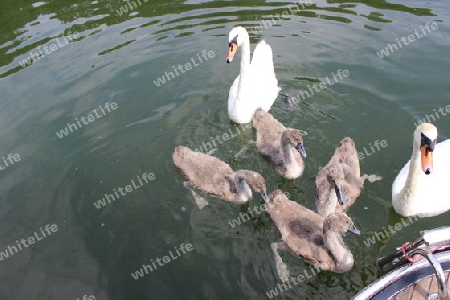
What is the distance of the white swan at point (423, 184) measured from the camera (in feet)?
20.6

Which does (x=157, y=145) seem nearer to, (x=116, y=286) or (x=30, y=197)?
(x=30, y=197)

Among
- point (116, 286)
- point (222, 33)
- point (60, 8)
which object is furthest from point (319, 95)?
point (60, 8)

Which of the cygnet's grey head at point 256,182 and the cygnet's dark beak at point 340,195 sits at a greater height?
the cygnet's grey head at point 256,182

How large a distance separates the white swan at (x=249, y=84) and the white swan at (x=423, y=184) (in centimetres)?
377

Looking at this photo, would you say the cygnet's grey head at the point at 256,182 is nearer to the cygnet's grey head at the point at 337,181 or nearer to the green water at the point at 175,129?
the green water at the point at 175,129

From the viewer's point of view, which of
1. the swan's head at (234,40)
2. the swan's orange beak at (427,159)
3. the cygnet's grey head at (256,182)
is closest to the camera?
the swan's orange beak at (427,159)

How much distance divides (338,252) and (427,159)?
78.0 inches

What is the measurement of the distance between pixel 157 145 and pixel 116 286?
366 cm

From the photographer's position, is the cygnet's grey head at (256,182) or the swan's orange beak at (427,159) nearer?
the swan's orange beak at (427,159)

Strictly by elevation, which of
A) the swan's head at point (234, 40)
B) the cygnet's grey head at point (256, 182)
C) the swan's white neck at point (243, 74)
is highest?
the swan's head at point (234, 40)

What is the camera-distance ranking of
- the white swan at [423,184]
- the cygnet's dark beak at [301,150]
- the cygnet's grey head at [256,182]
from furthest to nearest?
the cygnet's dark beak at [301,150], the cygnet's grey head at [256,182], the white swan at [423,184]

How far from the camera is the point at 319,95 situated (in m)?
10.5

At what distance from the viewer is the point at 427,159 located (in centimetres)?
610

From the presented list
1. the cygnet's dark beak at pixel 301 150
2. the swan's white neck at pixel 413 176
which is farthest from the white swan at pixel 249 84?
the swan's white neck at pixel 413 176
